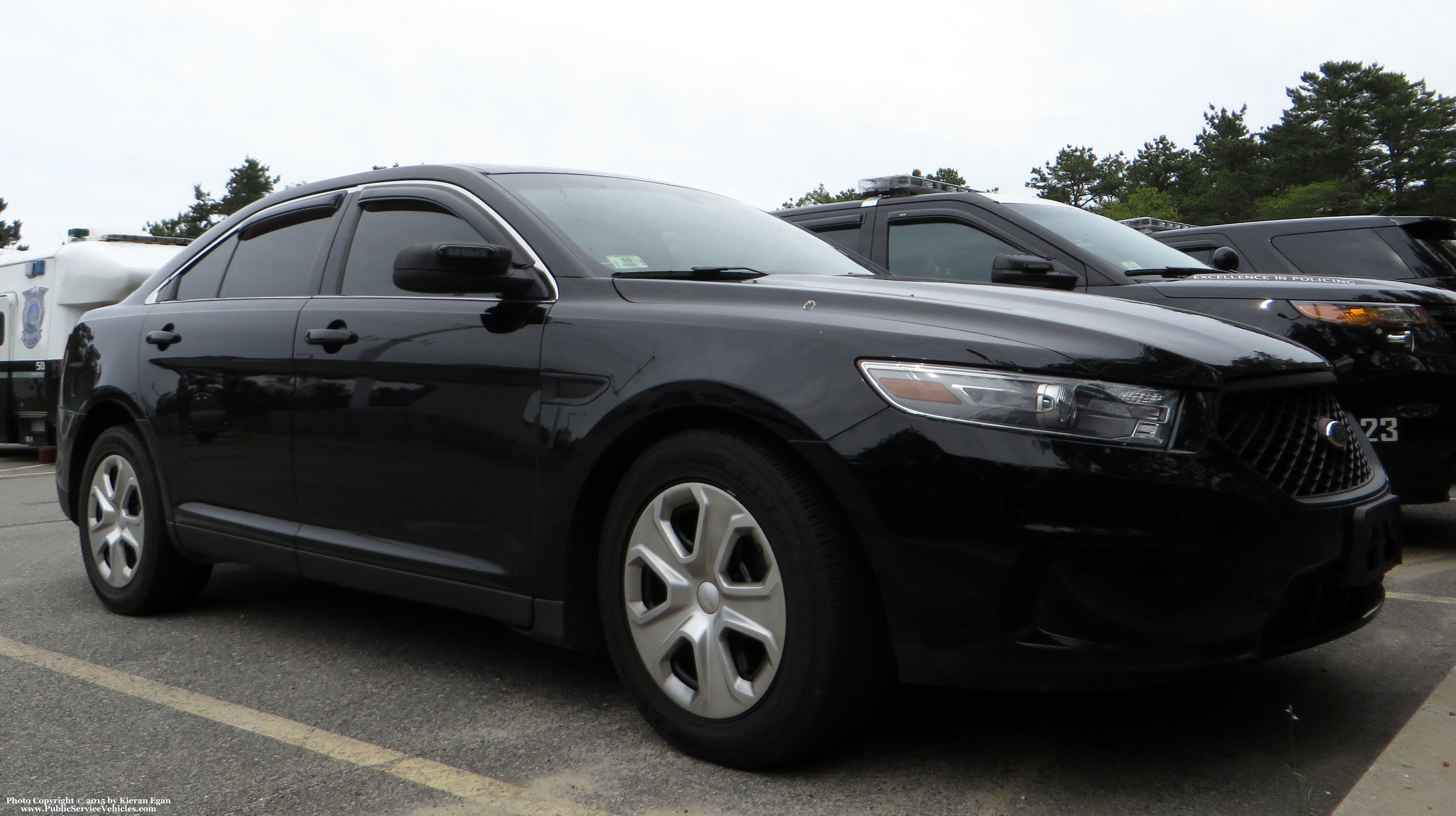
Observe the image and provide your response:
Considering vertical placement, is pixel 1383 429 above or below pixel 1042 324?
below

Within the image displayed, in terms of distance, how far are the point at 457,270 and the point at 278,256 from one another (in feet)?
4.75

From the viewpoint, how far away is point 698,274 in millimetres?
3455

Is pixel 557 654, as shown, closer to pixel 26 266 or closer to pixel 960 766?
pixel 960 766

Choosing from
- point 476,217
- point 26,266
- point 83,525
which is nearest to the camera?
point 476,217

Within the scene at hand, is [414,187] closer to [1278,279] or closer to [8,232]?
[1278,279]

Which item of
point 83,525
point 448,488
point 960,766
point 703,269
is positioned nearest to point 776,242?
point 703,269

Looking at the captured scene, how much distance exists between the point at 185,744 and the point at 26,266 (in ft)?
42.7

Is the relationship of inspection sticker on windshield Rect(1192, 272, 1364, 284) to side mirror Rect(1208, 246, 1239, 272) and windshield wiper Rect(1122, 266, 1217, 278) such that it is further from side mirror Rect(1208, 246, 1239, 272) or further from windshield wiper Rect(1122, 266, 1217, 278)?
side mirror Rect(1208, 246, 1239, 272)

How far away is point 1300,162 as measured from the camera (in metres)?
53.4

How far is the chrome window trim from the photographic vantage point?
3469 mm

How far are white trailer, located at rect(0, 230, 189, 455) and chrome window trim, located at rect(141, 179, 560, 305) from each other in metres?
9.02

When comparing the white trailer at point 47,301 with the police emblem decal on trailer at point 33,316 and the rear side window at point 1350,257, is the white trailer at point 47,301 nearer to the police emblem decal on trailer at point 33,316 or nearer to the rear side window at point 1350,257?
the police emblem decal on trailer at point 33,316

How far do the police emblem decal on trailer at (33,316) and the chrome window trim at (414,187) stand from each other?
33.4ft

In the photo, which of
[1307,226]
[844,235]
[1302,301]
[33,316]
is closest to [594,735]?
[1302,301]
